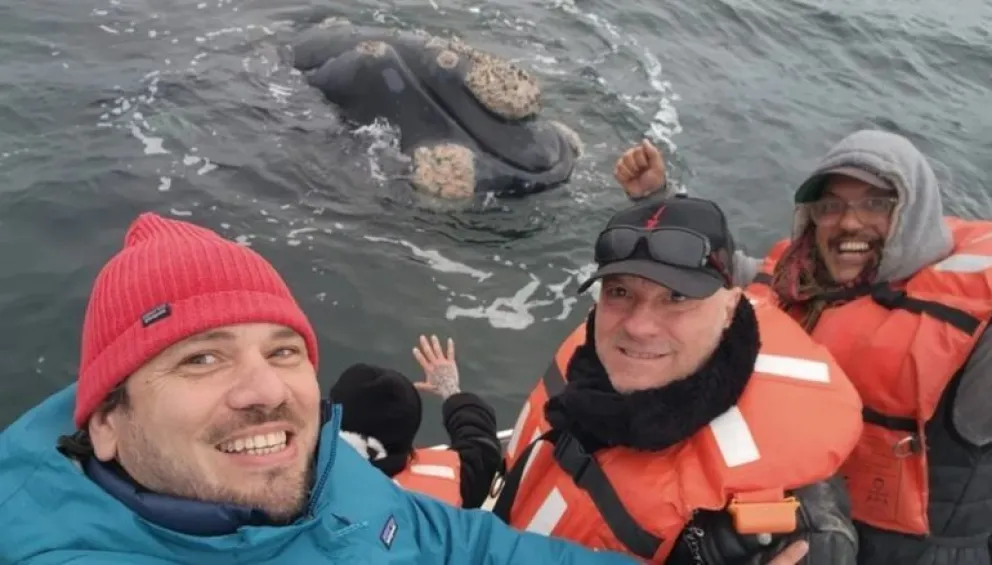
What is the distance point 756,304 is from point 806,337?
1.17 ft

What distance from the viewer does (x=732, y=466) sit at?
318 cm

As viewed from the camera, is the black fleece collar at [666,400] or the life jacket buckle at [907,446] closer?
the black fleece collar at [666,400]

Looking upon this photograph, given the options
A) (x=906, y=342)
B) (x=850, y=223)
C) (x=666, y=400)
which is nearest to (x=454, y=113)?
(x=850, y=223)

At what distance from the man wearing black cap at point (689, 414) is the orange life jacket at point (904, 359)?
61cm

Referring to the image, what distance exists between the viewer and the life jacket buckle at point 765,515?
293 centimetres

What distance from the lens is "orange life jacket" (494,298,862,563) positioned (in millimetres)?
3154

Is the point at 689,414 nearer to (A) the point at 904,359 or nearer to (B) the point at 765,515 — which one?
(B) the point at 765,515

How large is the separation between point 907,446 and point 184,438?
3064mm

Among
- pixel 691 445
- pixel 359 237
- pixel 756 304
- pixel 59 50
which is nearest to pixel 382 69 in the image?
pixel 359 237

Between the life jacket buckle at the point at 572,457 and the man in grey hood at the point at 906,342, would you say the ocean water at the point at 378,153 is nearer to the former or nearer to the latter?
the life jacket buckle at the point at 572,457

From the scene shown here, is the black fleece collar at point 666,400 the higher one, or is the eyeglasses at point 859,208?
the eyeglasses at point 859,208

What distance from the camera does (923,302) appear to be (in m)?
4.11

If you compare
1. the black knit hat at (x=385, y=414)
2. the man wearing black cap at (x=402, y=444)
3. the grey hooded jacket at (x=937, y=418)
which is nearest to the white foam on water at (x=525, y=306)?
the man wearing black cap at (x=402, y=444)

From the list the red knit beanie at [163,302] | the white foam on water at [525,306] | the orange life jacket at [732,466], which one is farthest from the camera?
the white foam on water at [525,306]
